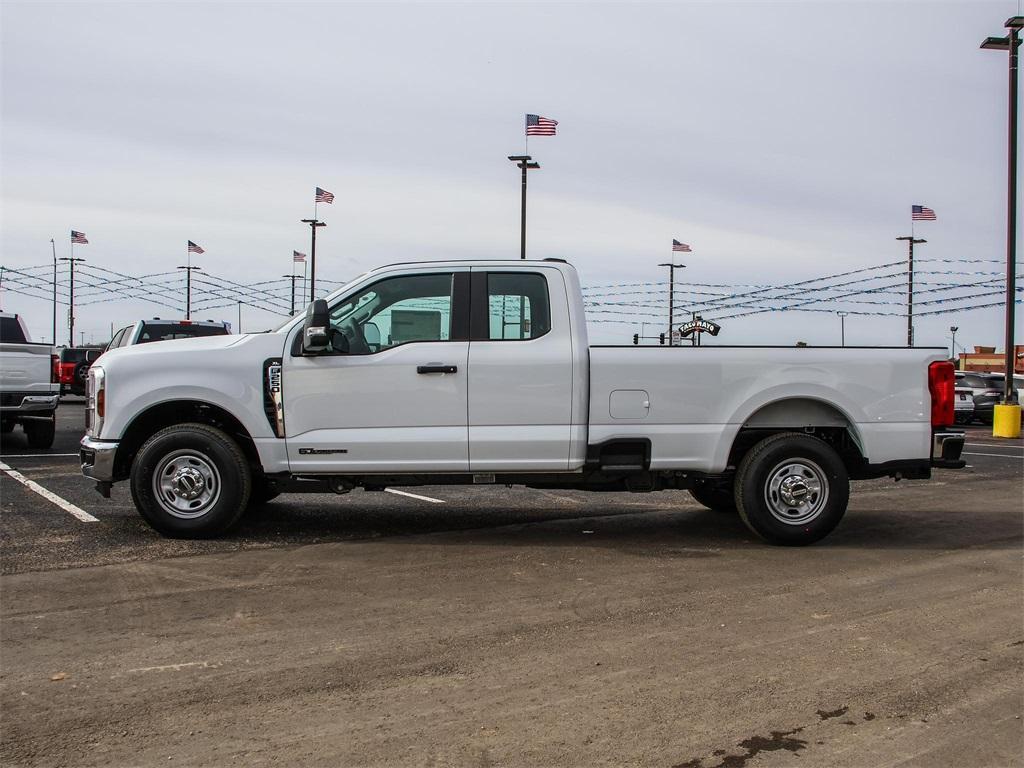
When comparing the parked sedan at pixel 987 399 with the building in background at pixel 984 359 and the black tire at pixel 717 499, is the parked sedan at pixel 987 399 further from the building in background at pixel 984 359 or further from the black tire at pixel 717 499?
the building in background at pixel 984 359

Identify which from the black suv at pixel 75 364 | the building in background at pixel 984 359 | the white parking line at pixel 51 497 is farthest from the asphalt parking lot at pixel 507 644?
the building in background at pixel 984 359

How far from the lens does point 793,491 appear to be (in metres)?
7.42

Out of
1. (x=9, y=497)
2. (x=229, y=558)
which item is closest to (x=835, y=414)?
(x=229, y=558)

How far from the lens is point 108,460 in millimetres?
7449

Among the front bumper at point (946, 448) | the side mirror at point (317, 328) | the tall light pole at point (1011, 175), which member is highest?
the tall light pole at point (1011, 175)

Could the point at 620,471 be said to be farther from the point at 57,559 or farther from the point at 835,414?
the point at 57,559

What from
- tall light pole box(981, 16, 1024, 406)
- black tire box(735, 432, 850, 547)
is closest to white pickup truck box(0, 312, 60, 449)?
black tire box(735, 432, 850, 547)

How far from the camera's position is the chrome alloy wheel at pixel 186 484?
7.37 m

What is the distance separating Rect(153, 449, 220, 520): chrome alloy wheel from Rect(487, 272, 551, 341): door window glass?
236 centimetres

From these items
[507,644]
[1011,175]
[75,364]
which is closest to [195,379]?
[507,644]

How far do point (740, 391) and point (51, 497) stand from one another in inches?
258

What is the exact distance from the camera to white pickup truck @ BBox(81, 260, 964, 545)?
7.26m

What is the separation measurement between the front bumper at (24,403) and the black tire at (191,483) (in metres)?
7.33

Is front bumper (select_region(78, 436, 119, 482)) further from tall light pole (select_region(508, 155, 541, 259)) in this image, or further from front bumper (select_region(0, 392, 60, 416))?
tall light pole (select_region(508, 155, 541, 259))
